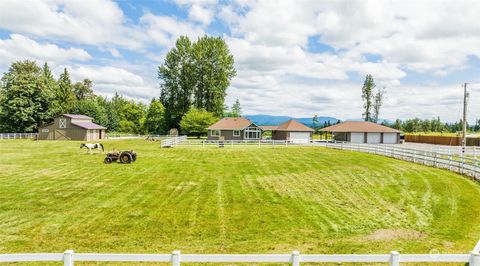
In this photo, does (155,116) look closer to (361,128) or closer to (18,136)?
(18,136)

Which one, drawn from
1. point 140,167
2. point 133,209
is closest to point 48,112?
point 140,167

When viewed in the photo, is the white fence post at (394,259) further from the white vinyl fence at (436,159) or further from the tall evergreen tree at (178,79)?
the tall evergreen tree at (178,79)

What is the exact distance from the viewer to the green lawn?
10.4 m

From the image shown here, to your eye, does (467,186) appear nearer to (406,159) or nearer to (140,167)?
(406,159)

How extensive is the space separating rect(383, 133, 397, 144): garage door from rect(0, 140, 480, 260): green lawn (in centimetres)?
3973

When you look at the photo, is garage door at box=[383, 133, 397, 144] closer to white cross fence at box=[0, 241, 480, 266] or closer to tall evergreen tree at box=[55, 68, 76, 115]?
white cross fence at box=[0, 241, 480, 266]

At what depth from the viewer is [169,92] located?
75125 millimetres

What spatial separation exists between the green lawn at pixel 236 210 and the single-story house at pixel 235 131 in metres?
Result: 35.8

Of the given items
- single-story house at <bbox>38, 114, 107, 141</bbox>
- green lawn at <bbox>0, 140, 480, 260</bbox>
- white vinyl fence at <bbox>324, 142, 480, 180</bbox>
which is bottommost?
green lawn at <bbox>0, 140, 480, 260</bbox>

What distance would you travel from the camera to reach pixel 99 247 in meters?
10.0

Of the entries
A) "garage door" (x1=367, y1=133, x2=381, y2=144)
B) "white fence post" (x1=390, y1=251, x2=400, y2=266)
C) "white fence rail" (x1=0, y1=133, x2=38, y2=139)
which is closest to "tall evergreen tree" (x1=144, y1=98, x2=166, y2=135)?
"white fence rail" (x1=0, y1=133, x2=38, y2=139)

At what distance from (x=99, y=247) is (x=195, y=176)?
1084cm

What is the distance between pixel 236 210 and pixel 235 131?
4519 centimetres

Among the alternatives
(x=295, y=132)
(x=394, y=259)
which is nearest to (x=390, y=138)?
(x=295, y=132)
